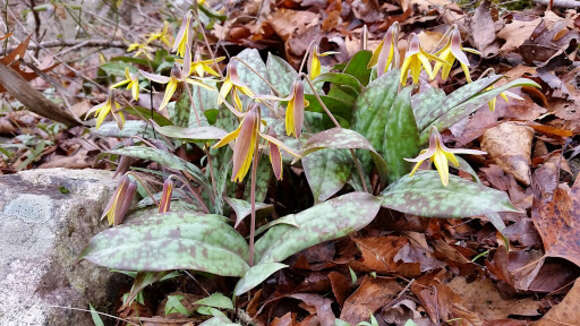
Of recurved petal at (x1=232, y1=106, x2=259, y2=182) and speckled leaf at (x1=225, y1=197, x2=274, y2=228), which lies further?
speckled leaf at (x1=225, y1=197, x2=274, y2=228)

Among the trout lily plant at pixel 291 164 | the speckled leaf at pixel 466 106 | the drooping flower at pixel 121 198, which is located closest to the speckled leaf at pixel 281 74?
the trout lily plant at pixel 291 164

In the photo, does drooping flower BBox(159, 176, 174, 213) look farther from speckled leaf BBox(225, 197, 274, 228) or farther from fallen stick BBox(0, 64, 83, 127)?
fallen stick BBox(0, 64, 83, 127)

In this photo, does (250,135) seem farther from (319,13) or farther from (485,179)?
(319,13)

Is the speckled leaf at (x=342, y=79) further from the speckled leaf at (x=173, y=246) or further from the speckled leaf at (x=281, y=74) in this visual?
the speckled leaf at (x=173, y=246)

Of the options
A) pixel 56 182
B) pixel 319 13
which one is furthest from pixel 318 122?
pixel 319 13

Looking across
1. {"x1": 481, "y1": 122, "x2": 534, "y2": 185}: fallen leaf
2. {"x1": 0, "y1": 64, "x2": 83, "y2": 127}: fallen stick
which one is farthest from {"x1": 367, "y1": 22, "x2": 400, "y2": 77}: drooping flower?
{"x1": 0, "y1": 64, "x2": 83, "y2": 127}: fallen stick

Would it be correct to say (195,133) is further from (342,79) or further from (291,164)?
(342,79)
